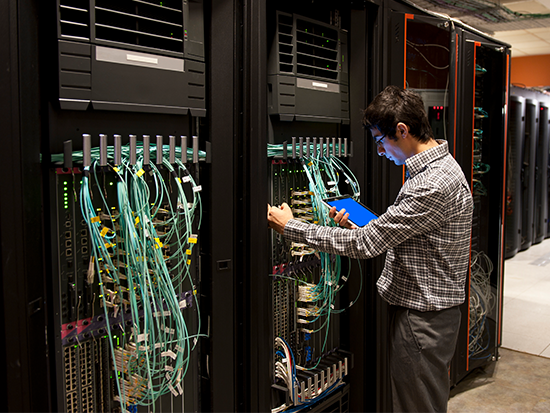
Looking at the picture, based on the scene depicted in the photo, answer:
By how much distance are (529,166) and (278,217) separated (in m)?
6.35

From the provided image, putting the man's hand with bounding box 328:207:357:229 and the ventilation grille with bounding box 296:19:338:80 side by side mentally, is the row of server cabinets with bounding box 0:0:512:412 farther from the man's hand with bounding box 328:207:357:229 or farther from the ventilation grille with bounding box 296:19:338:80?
the man's hand with bounding box 328:207:357:229

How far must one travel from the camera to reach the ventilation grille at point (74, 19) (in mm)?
1211

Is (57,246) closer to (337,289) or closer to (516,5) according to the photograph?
(337,289)

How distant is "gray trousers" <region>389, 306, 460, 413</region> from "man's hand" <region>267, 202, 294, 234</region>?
0.49 meters

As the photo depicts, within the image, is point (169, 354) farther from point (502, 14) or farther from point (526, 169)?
point (526, 169)

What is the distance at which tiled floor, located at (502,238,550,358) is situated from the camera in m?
3.61

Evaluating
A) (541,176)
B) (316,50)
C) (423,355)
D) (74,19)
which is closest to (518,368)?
(423,355)

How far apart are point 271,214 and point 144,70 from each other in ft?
2.15

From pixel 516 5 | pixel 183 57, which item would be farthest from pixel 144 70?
pixel 516 5

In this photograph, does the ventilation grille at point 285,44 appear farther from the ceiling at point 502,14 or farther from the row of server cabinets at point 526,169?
the row of server cabinets at point 526,169

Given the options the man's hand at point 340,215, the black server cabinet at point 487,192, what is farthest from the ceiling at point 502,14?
the man's hand at point 340,215

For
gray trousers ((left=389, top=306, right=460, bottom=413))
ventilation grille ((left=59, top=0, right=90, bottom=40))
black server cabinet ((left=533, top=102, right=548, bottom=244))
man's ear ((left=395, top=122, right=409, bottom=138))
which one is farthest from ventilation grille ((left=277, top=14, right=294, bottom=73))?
black server cabinet ((left=533, top=102, right=548, bottom=244))

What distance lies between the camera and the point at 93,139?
132 centimetres

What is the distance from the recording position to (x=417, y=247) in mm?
1521
